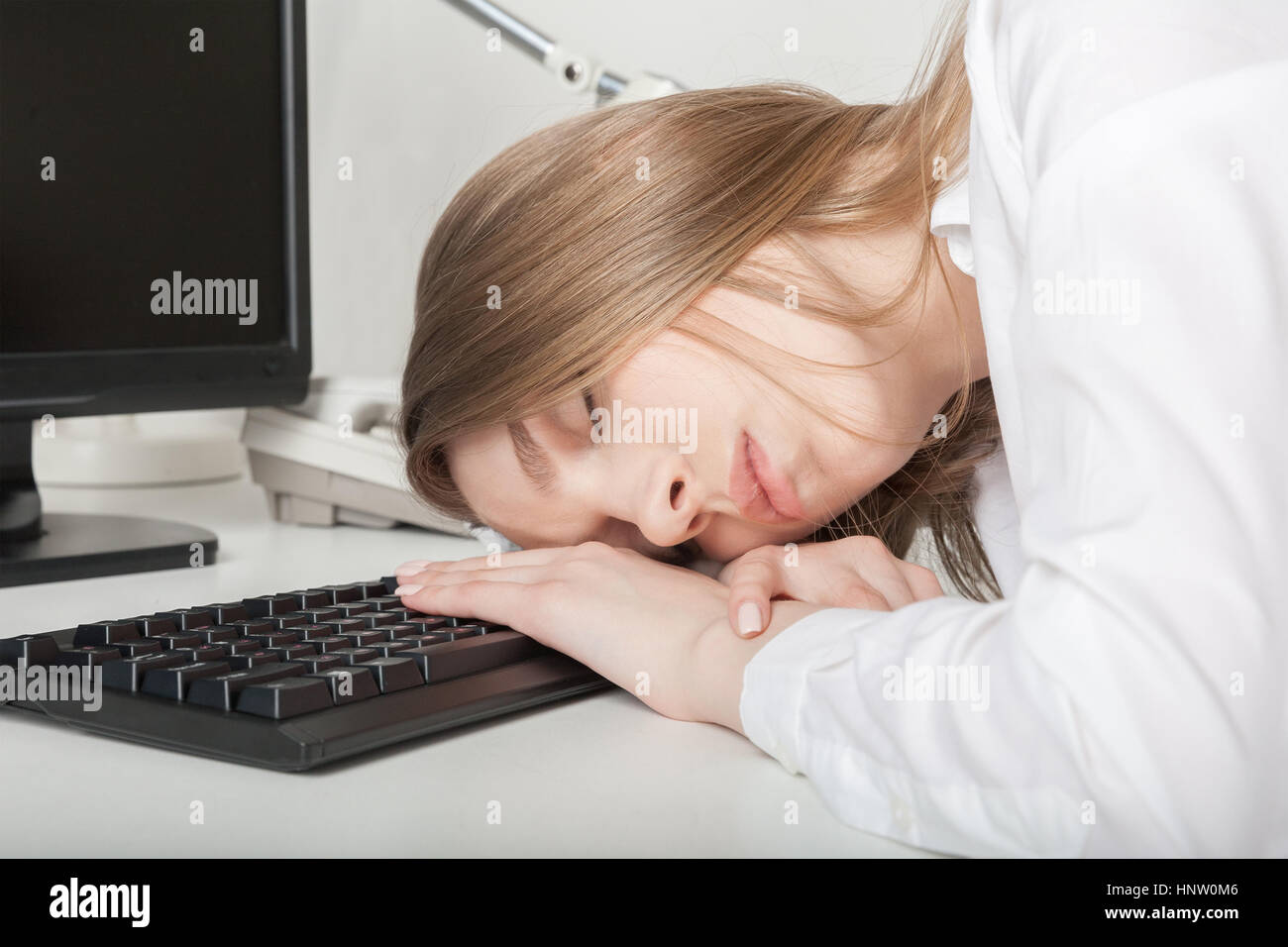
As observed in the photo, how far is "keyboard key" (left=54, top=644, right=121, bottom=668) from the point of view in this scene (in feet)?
1.82

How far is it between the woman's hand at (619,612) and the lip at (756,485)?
0.09m

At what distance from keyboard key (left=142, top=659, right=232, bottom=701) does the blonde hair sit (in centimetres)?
29

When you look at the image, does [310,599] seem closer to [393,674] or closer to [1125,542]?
[393,674]

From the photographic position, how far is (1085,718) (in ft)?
1.38

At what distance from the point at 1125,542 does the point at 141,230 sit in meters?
0.88

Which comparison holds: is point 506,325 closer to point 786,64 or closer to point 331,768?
point 331,768

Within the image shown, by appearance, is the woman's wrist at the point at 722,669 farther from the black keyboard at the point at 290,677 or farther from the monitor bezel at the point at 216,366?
the monitor bezel at the point at 216,366

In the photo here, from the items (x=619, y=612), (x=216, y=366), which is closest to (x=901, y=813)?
(x=619, y=612)

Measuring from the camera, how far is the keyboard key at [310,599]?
2.24ft

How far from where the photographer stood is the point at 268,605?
2.18ft

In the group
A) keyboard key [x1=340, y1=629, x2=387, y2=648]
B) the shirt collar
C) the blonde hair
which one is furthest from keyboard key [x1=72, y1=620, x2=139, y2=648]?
the shirt collar

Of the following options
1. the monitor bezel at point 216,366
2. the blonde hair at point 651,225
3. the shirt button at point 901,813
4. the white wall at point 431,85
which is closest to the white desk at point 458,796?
the shirt button at point 901,813

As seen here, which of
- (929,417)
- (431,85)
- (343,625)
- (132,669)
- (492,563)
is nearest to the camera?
(132,669)

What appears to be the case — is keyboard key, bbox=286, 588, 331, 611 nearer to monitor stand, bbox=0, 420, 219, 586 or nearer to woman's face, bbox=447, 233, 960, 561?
woman's face, bbox=447, 233, 960, 561
